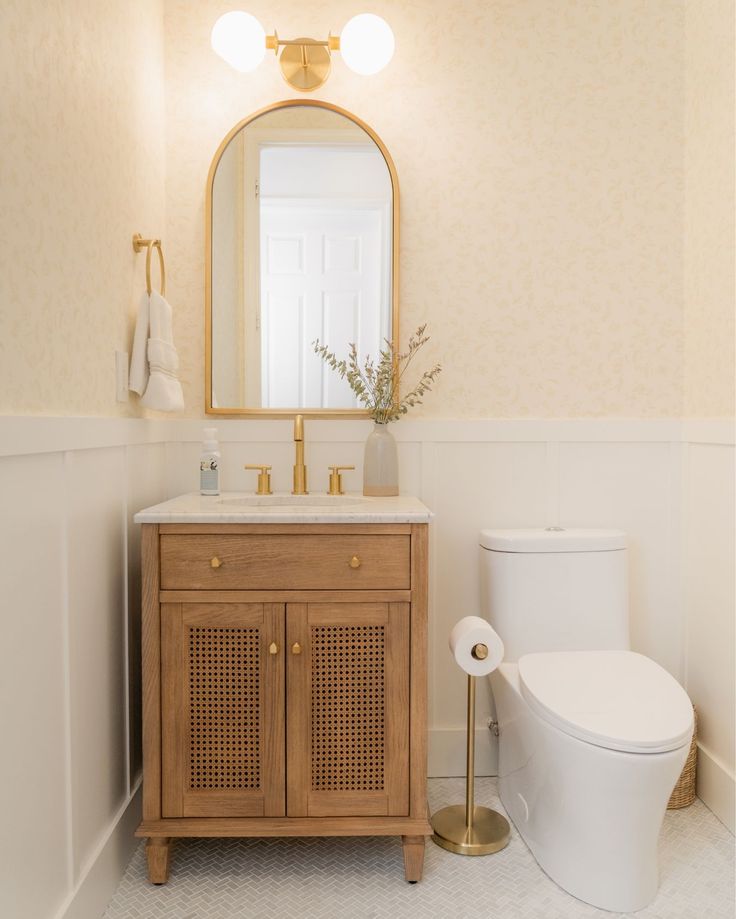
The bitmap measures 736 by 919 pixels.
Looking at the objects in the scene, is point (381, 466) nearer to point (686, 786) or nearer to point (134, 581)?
point (134, 581)

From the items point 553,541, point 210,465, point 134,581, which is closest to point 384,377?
point 210,465

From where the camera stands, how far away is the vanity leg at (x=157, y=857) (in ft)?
5.41

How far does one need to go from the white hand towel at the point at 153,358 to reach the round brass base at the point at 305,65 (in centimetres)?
78

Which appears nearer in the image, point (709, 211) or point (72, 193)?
point (72, 193)

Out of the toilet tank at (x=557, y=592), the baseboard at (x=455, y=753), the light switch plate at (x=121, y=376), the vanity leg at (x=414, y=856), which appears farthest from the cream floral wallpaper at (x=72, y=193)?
the baseboard at (x=455, y=753)

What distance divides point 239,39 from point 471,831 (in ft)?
7.06

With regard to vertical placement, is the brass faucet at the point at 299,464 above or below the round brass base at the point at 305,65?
below

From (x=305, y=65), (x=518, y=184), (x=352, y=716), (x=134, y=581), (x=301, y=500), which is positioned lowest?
(x=352, y=716)

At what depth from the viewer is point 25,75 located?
1.22 meters

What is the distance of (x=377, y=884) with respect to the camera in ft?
5.50

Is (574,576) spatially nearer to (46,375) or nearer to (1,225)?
(46,375)

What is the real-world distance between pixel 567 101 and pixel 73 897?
91.5 inches

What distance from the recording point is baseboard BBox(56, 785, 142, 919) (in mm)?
1419

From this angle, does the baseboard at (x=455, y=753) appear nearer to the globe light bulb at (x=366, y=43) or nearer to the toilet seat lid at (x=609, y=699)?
the toilet seat lid at (x=609, y=699)
